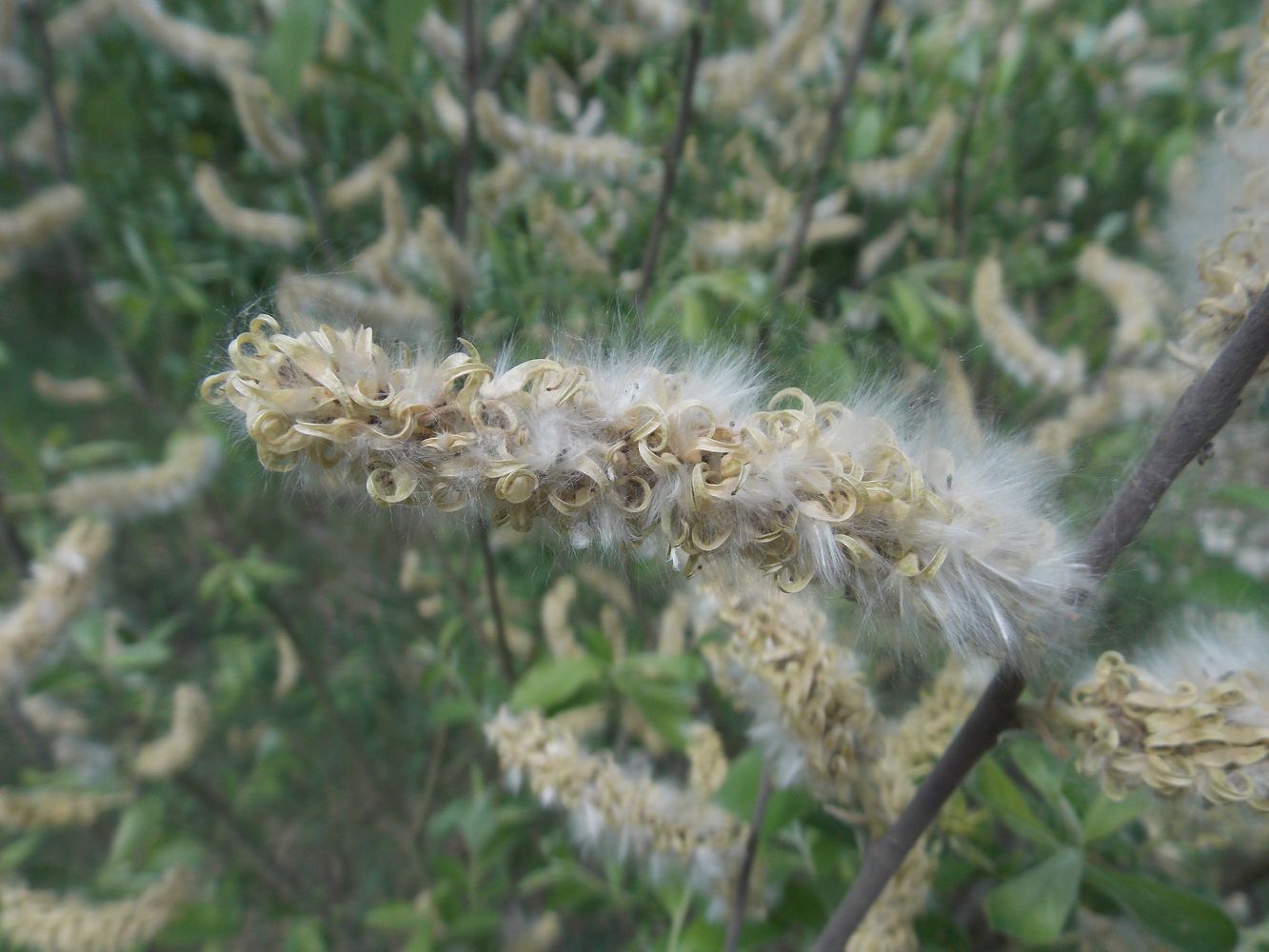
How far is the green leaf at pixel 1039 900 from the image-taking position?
2.26 feet

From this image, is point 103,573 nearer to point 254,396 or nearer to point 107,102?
point 107,102

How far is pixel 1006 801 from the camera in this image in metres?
0.74

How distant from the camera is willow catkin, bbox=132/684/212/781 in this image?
1.55 metres

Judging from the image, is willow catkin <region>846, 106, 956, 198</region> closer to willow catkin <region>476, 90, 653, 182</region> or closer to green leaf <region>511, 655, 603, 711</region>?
willow catkin <region>476, 90, 653, 182</region>

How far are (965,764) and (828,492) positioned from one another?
10.5 inches

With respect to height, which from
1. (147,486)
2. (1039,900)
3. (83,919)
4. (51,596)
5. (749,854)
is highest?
(1039,900)

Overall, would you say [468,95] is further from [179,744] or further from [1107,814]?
[179,744]

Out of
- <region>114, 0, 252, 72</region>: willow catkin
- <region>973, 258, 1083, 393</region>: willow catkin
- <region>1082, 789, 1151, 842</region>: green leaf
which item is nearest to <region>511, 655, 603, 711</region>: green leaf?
<region>1082, 789, 1151, 842</region>: green leaf

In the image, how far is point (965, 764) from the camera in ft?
1.94

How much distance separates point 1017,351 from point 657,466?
1.12 m

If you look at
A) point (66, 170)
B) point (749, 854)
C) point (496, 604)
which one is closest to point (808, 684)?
point (749, 854)

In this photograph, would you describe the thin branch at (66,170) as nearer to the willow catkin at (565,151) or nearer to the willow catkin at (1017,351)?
the willow catkin at (565,151)

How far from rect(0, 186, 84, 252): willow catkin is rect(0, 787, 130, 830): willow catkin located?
1.08m

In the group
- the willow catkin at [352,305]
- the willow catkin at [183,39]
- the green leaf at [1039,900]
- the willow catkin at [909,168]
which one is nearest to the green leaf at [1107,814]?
the green leaf at [1039,900]
